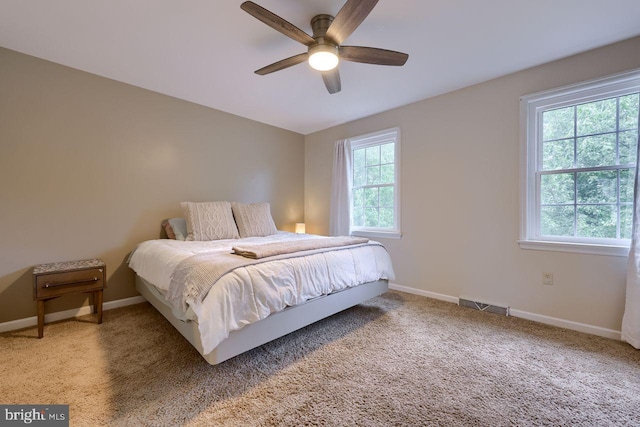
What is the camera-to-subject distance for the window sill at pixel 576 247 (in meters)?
2.16

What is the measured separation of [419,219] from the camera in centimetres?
332

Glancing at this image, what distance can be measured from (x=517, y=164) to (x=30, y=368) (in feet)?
13.7

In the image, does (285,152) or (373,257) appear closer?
(373,257)

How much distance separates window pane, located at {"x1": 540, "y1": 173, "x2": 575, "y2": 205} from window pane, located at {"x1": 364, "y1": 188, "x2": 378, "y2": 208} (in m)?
1.83

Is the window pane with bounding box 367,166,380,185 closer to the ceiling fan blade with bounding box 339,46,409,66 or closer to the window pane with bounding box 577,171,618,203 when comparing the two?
the ceiling fan blade with bounding box 339,46,409,66

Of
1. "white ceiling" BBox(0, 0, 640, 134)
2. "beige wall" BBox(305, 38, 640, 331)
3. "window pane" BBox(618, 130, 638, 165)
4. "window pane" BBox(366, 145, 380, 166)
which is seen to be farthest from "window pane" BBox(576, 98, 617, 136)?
"window pane" BBox(366, 145, 380, 166)

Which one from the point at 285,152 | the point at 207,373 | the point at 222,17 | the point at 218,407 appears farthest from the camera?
the point at 285,152

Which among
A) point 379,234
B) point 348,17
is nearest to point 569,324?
point 379,234

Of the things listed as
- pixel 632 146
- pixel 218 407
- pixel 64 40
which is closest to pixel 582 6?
pixel 632 146

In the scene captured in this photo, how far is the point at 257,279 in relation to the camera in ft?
5.69

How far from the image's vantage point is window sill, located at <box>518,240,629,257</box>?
2.16m

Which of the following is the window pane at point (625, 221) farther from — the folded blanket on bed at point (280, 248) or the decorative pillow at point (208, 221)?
the decorative pillow at point (208, 221)

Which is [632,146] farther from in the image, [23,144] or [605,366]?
[23,144]

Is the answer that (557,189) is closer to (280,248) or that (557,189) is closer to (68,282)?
(280,248)
